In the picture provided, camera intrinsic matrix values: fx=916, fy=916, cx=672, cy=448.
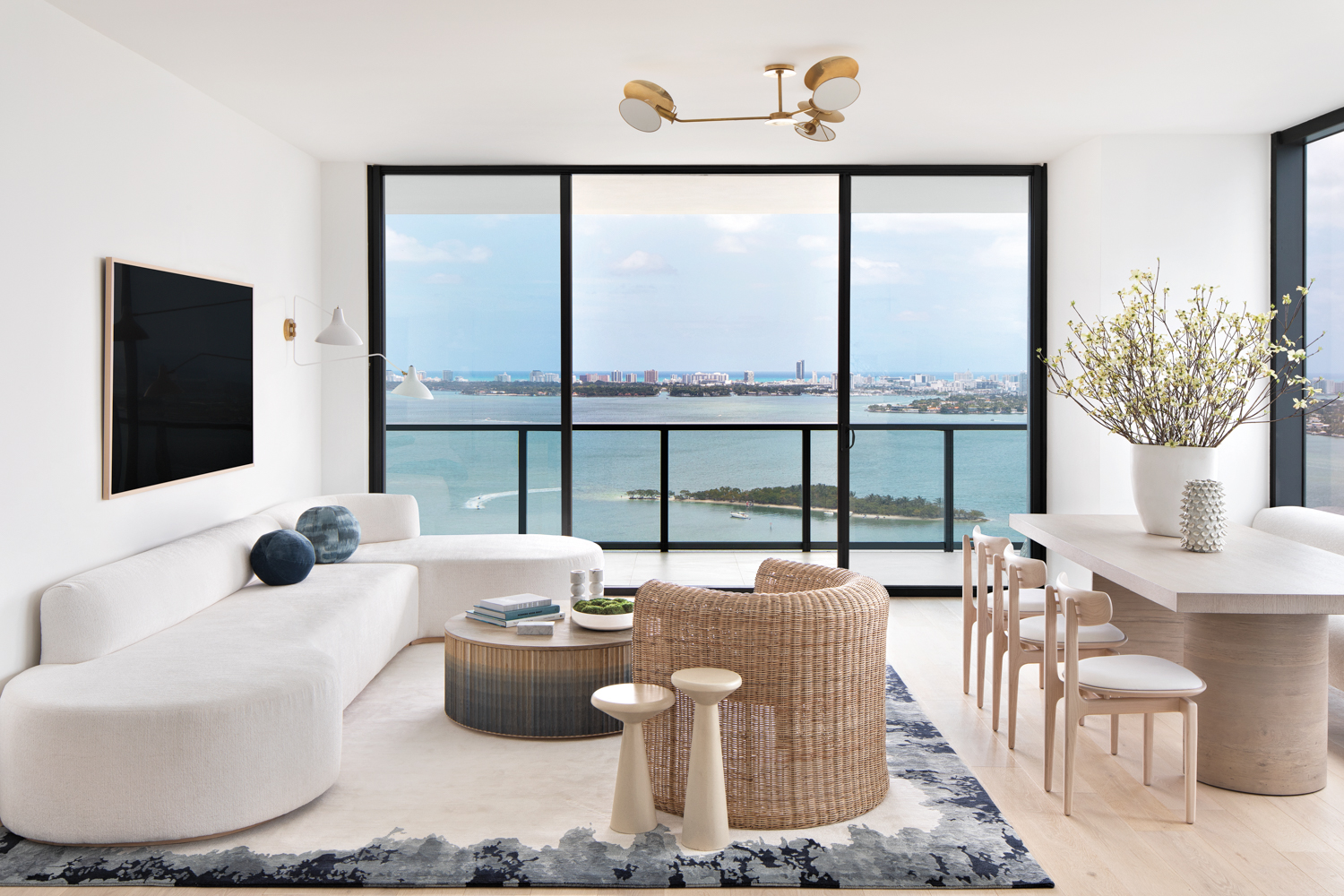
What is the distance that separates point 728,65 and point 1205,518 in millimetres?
2528

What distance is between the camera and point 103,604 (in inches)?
117

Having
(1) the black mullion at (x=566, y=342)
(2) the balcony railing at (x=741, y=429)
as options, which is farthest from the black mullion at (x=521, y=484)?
(1) the black mullion at (x=566, y=342)

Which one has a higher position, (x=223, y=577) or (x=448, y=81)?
(x=448, y=81)

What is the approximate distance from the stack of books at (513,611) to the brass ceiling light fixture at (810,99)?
2004 millimetres

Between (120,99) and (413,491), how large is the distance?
8.83ft

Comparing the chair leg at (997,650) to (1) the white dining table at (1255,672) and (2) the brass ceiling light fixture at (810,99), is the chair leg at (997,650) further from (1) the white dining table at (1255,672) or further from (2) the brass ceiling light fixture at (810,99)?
(2) the brass ceiling light fixture at (810,99)

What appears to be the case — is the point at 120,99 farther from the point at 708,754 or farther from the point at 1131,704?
the point at 1131,704

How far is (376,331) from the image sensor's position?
5559 millimetres

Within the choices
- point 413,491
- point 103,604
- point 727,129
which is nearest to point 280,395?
point 413,491

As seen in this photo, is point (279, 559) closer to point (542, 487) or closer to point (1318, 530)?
point (542, 487)

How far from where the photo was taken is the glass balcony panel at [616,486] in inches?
277

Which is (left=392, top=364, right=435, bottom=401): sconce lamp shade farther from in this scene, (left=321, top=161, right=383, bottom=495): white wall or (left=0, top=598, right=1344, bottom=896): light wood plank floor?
(left=0, top=598, right=1344, bottom=896): light wood plank floor

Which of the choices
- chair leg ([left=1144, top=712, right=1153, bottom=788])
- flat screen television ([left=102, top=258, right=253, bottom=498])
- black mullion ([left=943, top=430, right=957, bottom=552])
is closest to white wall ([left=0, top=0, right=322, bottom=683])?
flat screen television ([left=102, top=258, right=253, bottom=498])

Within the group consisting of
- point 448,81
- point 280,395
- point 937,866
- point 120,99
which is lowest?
point 937,866
